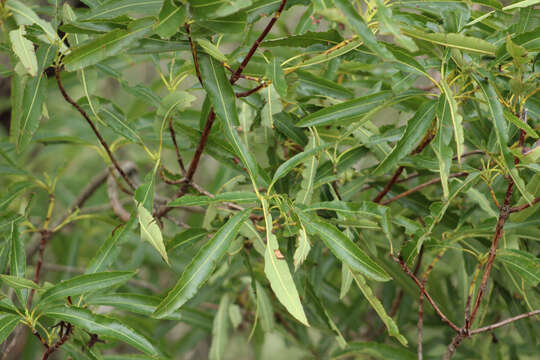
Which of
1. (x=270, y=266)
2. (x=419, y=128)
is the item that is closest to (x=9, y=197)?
(x=270, y=266)

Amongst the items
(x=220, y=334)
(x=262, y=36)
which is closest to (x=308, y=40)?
(x=262, y=36)

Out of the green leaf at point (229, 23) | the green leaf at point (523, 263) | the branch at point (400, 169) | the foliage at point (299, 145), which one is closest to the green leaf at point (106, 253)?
the foliage at point (299, 145)

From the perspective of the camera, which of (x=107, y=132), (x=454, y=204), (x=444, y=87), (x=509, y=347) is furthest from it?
(x=107, y=132)

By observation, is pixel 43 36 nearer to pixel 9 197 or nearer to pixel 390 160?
pixel 9 197

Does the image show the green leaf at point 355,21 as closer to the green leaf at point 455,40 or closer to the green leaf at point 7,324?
the green leaf at point 455,40

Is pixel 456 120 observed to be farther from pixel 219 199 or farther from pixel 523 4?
pixel 219 199

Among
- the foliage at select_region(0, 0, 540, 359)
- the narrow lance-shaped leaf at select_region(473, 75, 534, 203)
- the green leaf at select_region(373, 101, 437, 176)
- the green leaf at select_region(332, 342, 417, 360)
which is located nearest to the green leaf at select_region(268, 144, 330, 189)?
the foliage at select_region(0, 0, 540, 359)

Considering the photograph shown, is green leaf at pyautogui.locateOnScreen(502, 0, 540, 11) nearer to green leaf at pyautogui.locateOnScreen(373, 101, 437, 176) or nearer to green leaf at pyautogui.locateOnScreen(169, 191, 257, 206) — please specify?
green leaf at pyautogui.locateOnScreen(373, 101, 437, 176)
